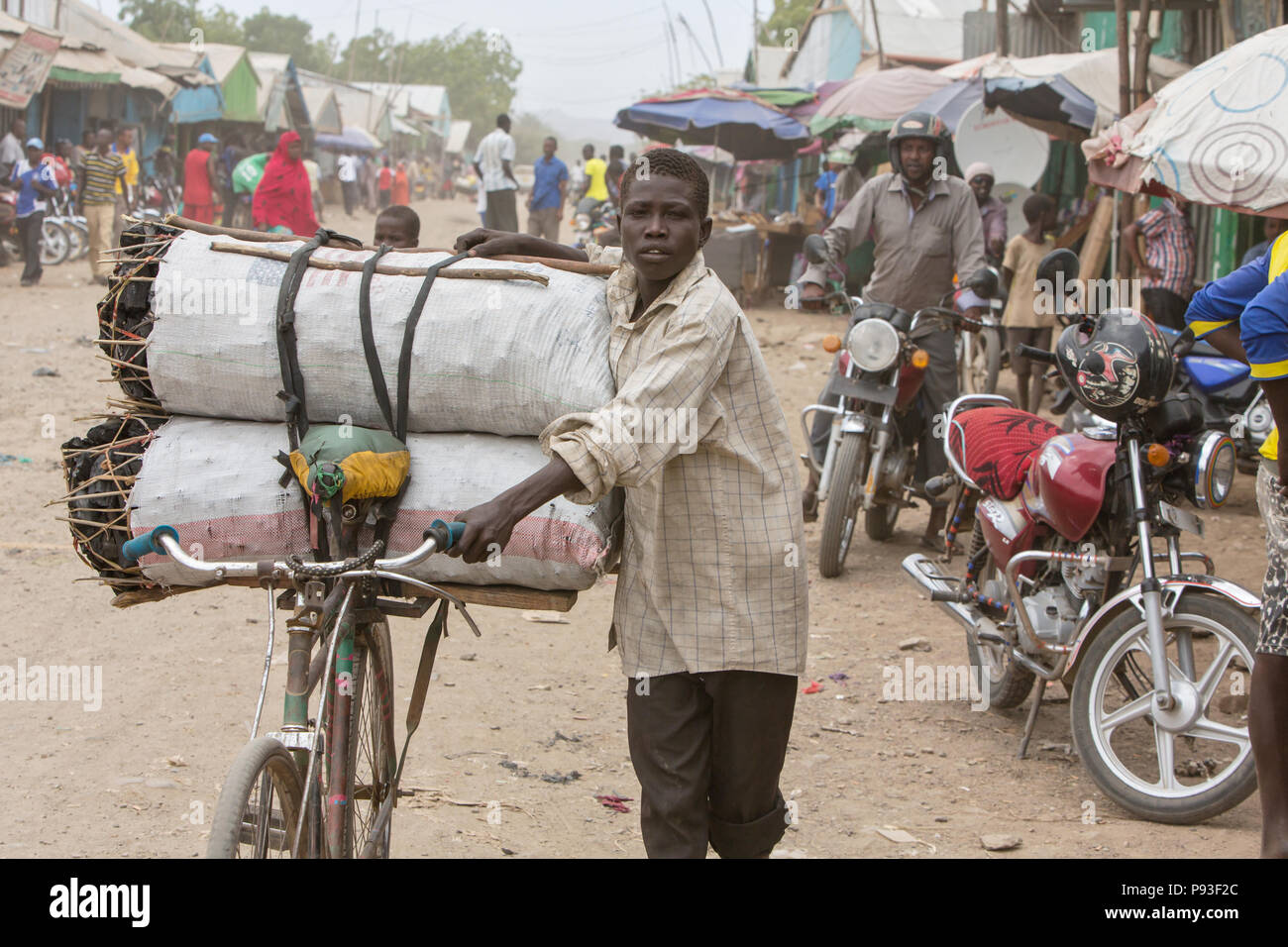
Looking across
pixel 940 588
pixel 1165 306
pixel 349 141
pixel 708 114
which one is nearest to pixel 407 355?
pixel 940 588

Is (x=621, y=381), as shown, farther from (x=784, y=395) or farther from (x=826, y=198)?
(x=826, y=198)

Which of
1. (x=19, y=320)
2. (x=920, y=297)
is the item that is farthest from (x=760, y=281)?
(x=920, y=297)

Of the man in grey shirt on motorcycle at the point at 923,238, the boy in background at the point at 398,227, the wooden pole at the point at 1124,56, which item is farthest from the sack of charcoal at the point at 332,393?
the wooden pole at the point at 1124,56

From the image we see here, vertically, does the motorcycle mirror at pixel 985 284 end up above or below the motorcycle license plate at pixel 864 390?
above

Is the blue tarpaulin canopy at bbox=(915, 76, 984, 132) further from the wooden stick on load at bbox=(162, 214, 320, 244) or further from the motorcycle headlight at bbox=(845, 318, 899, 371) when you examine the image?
the wooden stick on load at bbox=(162, 214, 320, 244)

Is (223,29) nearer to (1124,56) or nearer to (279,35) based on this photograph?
(279,35)

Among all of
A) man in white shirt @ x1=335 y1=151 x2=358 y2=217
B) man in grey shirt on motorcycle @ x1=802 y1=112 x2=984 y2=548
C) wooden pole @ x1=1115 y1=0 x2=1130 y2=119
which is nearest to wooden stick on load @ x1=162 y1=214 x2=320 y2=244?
man in grey shirt on motorcycle @ x1=802 y1=112 x2=984 y2=548

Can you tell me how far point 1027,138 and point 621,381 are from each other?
36.0 ft

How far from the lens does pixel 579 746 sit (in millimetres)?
4316

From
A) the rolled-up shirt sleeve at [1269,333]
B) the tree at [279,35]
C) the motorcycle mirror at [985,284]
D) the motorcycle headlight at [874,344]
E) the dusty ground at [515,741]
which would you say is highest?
the tree at [279,35]

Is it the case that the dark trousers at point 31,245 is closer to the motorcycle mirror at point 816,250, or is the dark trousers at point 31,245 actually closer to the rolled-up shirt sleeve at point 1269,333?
the motorcycle mirror at point 816,250

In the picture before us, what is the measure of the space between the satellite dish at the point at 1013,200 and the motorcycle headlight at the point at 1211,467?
8728mm

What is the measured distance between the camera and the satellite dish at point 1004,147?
12.1 meters

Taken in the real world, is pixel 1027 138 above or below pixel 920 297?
above
